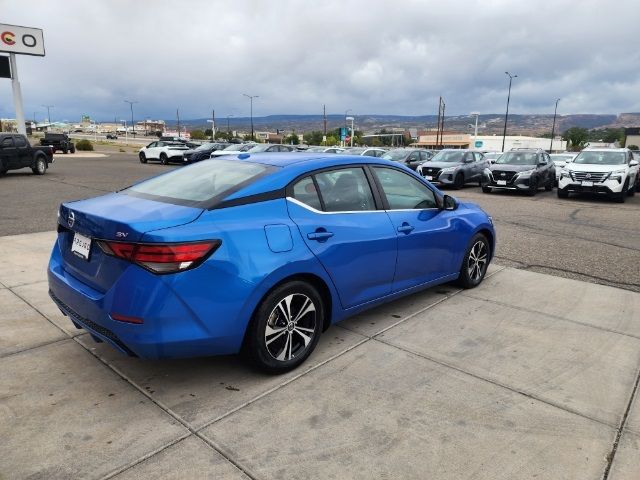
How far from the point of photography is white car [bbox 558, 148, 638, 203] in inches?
563

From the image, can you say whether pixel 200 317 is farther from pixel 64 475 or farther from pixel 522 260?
pixel 522 260

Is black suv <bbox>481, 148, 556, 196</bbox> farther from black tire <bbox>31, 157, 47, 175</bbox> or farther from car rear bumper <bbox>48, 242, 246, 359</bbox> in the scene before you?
black tire <bbox>31, 157, 47, 175</bbox>

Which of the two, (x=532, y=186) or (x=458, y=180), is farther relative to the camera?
(x=458, y=180)

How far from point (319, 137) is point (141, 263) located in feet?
408

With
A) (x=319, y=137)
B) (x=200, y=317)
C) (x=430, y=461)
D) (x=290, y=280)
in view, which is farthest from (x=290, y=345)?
(x=319, y=137)

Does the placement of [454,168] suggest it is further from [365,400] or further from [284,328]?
[365,400]

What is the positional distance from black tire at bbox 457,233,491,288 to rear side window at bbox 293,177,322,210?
2.27 m

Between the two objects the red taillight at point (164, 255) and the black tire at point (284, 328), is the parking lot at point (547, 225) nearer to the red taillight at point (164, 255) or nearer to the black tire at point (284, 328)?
the black tire at point (284, 328)

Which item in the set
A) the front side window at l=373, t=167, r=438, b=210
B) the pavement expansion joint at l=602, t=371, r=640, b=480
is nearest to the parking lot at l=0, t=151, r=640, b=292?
the front side window at l=373, t=167, r=438, b=210

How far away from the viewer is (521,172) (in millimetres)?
16312

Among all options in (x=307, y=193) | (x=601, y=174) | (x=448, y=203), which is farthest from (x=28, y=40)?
(x=307, y=193)

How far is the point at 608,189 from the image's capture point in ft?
47.1

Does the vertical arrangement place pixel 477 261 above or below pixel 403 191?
below

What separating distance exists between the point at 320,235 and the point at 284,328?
71 cm
